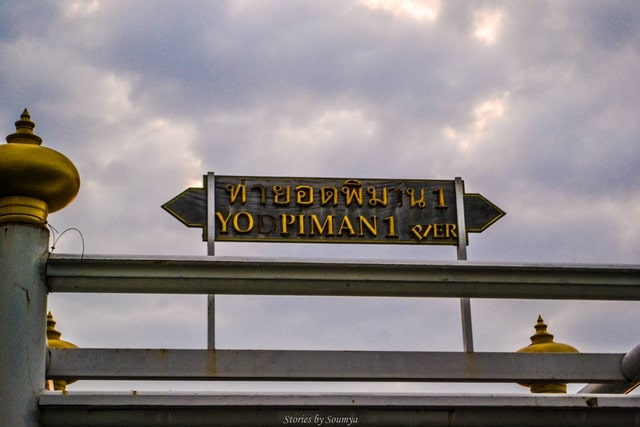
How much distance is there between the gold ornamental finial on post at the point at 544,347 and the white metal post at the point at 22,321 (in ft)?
28.0

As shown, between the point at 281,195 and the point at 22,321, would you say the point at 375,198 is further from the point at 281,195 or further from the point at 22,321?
the point at 22,321

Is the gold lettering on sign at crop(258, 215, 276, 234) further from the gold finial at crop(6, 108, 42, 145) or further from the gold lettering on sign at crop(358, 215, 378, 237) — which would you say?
the gold finial at crop(6, 108, 42, 145)

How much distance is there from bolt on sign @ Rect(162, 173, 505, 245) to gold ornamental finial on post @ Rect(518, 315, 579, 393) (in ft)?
15.1

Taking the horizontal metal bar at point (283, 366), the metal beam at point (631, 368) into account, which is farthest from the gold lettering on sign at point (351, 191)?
the metal beam at point (631, 368)

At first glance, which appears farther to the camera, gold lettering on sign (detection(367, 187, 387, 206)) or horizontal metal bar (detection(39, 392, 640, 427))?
gold lettering on sign (detection(367, 187, 387, 206))

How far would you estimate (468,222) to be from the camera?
12.3 metres

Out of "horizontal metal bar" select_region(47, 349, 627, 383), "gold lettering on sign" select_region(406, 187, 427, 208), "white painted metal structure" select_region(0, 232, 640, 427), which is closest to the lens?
"white painted metal structure" select_region(0, 232, 640, 427)

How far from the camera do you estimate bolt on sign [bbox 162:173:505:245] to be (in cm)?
1188

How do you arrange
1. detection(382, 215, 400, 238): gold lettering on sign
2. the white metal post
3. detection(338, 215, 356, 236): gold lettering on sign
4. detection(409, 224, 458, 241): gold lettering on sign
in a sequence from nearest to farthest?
the white metal post < detection(338, 215, 356, 236): gold lettering on sign < detection(382, 215, 400, 238): gold lettering on sign < detection(409, 224, 458, 241): gold lettering on sign

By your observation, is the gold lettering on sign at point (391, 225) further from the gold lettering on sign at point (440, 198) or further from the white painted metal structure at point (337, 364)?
the white painted metal structure at point (337, 364)

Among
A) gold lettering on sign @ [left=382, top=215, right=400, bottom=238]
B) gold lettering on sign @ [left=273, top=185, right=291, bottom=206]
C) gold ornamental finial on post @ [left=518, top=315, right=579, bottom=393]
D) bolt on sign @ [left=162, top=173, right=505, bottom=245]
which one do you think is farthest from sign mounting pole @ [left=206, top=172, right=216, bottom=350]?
gold ornamental finial on post @ [left=518, top=315, right=579, bottom=393]

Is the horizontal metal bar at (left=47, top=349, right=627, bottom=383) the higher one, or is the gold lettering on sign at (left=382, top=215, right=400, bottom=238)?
the gold lettering on sign at (left=382, top=215, right=400, bottom=238)

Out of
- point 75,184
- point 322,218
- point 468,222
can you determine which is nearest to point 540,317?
point 468,222

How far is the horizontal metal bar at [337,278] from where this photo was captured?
10336 mm
